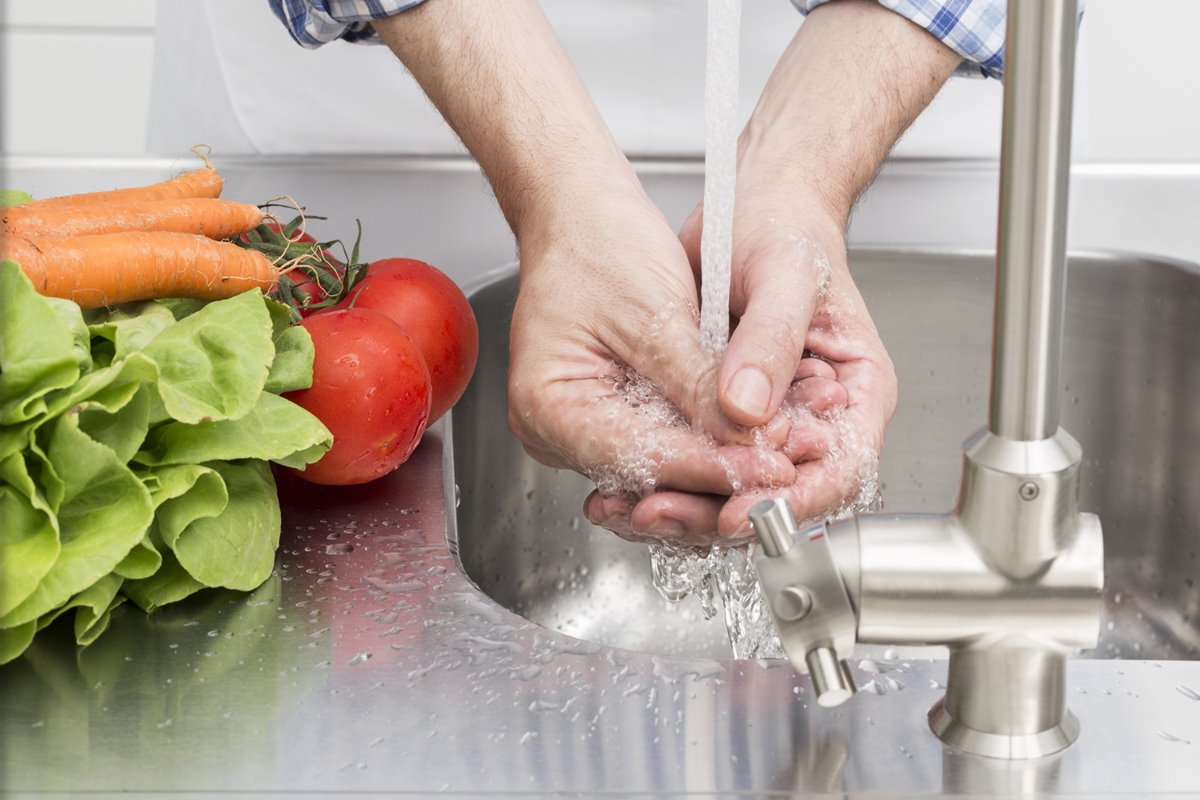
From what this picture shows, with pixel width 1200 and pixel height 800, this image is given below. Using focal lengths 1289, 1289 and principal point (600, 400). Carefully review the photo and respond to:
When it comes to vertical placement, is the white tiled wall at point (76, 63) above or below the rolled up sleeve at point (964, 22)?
below

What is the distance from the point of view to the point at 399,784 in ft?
1.67

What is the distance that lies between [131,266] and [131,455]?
5.6 inches

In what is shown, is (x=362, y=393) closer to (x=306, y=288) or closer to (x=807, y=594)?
(x=306, y=288)

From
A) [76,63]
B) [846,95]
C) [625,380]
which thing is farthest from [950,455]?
[76,63]

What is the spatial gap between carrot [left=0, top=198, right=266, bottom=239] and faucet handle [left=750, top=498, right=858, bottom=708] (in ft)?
1.46

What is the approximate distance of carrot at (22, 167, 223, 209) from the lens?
76 centimetres

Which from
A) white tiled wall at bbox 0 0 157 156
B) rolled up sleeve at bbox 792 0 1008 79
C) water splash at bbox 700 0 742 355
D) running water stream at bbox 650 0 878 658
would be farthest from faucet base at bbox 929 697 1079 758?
white tiled wall at bbox 0 0 157 156

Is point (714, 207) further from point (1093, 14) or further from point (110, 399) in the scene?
point (1093, 14)

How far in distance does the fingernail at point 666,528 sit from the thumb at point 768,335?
0.27 ft

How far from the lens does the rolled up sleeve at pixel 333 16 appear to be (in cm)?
96

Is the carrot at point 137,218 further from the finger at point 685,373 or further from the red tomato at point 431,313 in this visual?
the finger at point 685,373

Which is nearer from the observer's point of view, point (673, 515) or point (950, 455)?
point (673, 515)

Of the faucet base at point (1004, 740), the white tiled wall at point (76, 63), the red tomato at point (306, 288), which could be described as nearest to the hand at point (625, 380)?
the red tomato at point (306, 288)

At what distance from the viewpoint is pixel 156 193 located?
31.8 inches
